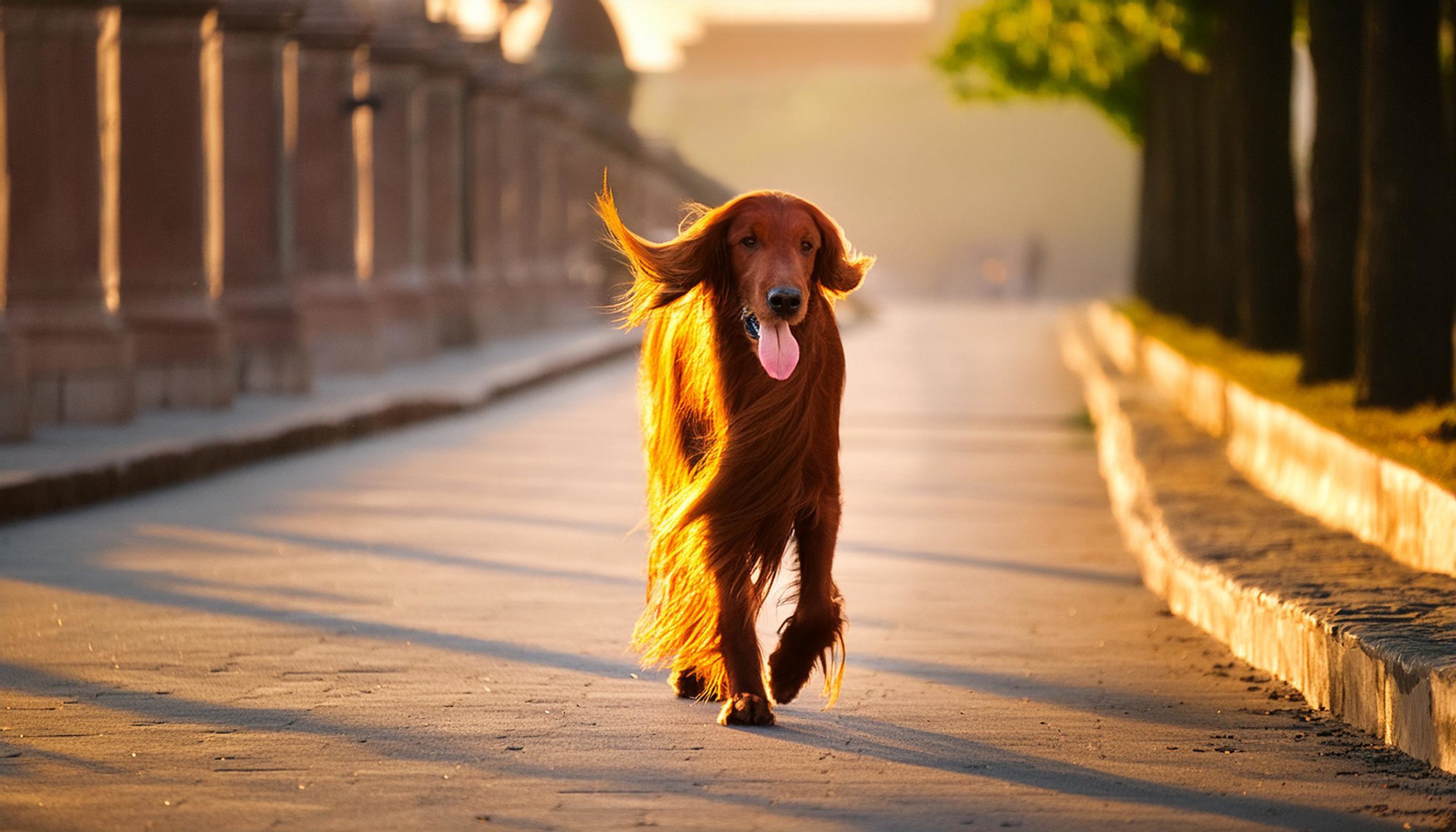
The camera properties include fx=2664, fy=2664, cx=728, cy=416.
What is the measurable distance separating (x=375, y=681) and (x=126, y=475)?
7.49 m

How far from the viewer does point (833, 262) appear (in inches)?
316

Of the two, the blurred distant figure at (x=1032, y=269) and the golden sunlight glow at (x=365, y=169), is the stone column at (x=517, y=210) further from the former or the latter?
the blurred distant figure at (x=1032, y=269)

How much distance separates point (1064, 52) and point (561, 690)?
32230mm

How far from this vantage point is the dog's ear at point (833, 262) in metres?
7.98

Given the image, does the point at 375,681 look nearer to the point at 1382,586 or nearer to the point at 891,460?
the point at 1382,586

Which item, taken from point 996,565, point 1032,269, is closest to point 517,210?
point 996,565

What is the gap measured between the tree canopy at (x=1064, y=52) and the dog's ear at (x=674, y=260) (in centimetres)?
2121

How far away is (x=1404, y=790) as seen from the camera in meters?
6.89

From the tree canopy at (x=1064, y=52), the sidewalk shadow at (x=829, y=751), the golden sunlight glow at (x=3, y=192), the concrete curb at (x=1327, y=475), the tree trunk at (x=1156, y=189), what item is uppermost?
the tree canopy at (x=1064, y=52)

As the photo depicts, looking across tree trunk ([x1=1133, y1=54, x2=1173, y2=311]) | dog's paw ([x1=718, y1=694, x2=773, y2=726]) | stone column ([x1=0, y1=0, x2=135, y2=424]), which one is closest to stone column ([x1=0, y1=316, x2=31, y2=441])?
stone column ([x1=0, y1=0, x2=135, y2=424])

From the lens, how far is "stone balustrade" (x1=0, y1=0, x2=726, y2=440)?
63.5 feet

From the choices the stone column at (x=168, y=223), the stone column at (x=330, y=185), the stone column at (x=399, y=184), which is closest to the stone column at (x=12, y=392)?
the stone column at (x=168, y=223)

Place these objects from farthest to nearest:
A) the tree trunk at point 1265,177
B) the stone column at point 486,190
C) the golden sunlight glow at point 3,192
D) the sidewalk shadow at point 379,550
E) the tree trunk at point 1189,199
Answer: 1. the stone column at point 486,190
2. the tree trunk at point 1189,199
3. the tree trunk at point 1265,177
4. the golden sunlight glow at point 3,192
5. the sidewalk shadow at point 379,550

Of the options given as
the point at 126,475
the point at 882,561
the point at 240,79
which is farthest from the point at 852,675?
the point at 240,79
